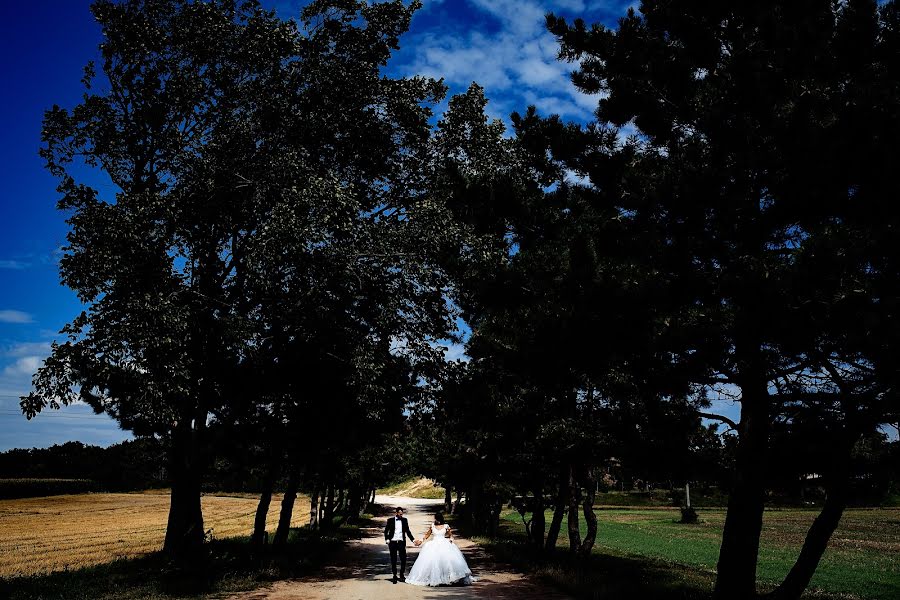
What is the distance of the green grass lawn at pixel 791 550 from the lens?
21234mm

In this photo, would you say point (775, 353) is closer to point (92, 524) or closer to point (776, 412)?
point (776, 412)

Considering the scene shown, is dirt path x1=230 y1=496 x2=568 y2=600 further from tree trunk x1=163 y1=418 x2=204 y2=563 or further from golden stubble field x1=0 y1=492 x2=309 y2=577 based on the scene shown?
golden stubble field x1=0 y1=492 x2=309 y2=577

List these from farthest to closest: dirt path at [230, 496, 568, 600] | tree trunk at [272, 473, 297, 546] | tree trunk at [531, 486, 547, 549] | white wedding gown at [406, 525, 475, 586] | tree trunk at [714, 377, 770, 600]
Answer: tree trunk at [531, 486, 547, 549] < tree trunk at [272, 473, 297, 546] < white wedding gown at [406, 525, 475, 586] < dirt path at [230, 496, 568, 600] < tree trunk at [714, 377, 770, 600]

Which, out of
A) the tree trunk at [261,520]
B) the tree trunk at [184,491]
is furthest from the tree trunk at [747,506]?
the tree trunk at [261,520]

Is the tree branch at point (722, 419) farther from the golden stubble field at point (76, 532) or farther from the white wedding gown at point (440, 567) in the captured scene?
the golden stubble field at point (76, 532)

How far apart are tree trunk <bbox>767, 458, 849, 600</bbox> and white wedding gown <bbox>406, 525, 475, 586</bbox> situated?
24.6 ft

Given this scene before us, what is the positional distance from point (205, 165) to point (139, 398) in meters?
5.25

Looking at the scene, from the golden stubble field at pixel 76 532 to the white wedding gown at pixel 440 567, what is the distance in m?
7.52

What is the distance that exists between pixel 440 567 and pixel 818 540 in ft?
28.3

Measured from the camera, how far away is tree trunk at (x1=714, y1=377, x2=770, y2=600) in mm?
9164

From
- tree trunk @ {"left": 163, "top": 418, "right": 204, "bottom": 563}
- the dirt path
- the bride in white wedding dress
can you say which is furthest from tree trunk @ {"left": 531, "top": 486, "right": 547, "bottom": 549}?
tree trunk @ {"left": 163, "top": 418, "right": 204, "bottom": 563}

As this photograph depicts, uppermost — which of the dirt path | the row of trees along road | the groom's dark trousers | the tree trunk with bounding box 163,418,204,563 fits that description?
the row of trees along road

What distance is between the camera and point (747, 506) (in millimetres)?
9320

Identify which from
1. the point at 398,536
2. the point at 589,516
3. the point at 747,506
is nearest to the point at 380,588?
the point at 398,536
